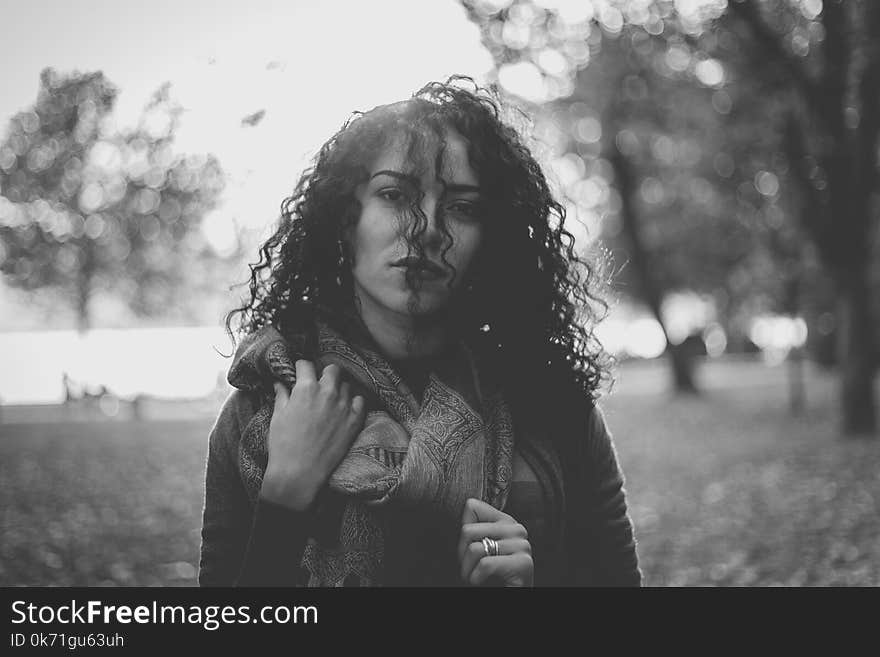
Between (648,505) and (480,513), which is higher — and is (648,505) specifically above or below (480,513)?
above

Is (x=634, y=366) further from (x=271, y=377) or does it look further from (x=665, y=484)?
(x=271, y=377)

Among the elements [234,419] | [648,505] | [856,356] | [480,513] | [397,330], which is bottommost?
[480,513]

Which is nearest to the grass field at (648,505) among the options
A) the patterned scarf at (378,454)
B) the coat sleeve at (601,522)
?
the patterned scarf at (378,454)

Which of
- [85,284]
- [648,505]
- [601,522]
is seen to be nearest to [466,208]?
[601,522]

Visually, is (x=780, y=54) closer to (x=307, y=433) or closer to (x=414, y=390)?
(x=414, y=390)

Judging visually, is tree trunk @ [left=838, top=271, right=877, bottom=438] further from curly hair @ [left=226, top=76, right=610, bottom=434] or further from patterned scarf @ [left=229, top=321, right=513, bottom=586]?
patterned scarf @ [left=229, top=321, right=513, bottom=586]

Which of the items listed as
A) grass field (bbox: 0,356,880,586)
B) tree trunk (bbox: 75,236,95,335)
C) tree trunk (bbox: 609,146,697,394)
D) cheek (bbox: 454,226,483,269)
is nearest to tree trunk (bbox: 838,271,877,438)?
grass field (bbox: 0,356,880,586)

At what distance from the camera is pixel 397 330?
163cm

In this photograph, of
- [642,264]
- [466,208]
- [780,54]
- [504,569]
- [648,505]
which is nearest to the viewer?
[504,569]

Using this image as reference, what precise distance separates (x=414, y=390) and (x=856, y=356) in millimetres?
10174

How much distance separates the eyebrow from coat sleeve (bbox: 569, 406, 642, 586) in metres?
0.57

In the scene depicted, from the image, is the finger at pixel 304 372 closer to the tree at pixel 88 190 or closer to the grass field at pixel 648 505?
the tree at pixel 88 190

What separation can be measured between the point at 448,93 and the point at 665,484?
8261mm

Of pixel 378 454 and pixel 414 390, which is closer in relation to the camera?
pixel 378 454
